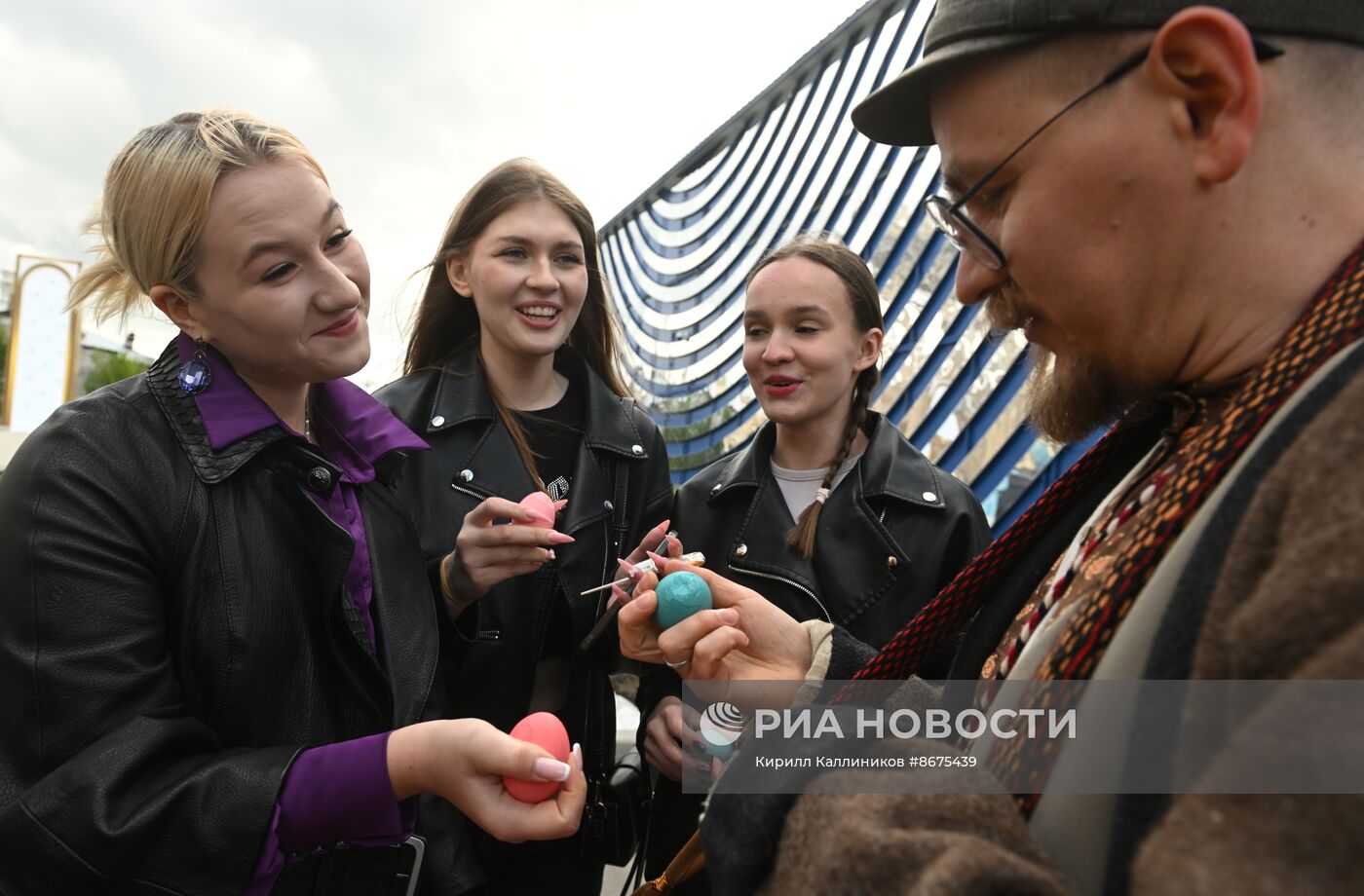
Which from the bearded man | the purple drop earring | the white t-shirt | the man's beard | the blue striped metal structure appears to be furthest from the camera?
the blue striped metal structure

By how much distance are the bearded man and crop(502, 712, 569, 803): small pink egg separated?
0.28m

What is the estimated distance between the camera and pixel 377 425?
2.21 metres

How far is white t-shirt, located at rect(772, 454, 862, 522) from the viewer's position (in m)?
2.92

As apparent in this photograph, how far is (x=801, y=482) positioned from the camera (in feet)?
9.82

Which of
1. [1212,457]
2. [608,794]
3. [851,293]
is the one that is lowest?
[608,794]

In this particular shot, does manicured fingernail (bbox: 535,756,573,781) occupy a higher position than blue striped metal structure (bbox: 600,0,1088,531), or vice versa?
blue striped metal structure (bbox: 600,0,1088,531)

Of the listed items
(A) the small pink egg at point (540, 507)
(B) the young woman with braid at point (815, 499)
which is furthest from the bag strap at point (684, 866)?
(A) the small pink egg at point (540, 507)

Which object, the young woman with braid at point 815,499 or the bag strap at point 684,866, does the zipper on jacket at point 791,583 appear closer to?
the young woman with braid at point 815,499

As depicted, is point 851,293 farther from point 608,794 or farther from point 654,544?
point 608,794

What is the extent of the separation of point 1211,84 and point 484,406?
90.7 inches

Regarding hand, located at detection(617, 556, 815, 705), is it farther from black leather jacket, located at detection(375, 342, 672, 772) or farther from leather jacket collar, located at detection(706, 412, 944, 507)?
leather jacket collar, located at detection(706, 412, 944, 507)

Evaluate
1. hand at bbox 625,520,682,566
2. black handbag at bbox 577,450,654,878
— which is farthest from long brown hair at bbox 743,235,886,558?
black handbag at bbox 577,450,654,878

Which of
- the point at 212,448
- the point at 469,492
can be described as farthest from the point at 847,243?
the point at 212,448

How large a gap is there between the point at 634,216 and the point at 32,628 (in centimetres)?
2171
